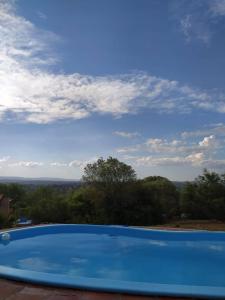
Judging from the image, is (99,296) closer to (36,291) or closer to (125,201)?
(36,291)

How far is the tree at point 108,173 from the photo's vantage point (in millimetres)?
22203

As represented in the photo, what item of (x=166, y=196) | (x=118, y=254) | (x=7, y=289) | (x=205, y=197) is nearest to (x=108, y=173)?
(x=166, y=196)

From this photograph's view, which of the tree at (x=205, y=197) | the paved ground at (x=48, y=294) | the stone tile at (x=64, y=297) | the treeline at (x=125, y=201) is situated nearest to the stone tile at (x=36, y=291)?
the paved ground at (x=48, y=294)

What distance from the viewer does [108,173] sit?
22188 mm

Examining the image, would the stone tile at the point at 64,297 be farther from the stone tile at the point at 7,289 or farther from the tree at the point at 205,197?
→ the tree at the point at 205,197

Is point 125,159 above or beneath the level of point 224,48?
beneath

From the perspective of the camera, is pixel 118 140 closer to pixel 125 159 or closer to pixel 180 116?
pixel 125 159

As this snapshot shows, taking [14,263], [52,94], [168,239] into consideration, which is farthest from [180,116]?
[14,263]

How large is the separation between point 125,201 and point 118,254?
12099 millimetres

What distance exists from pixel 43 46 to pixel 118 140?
10675mm

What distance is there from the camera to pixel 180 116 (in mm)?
17500

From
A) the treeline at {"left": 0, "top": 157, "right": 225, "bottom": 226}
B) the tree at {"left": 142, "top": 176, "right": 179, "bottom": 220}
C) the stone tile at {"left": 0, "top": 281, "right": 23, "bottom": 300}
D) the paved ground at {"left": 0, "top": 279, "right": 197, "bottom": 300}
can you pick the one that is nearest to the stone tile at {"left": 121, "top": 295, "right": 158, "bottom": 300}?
the paved ground at {"left": 0, "top": 279, "right": 197, "bottom": 300}

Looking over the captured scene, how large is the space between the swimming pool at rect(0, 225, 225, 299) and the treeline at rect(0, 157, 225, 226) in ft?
30.1

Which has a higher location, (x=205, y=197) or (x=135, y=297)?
(x=205, y=197)
